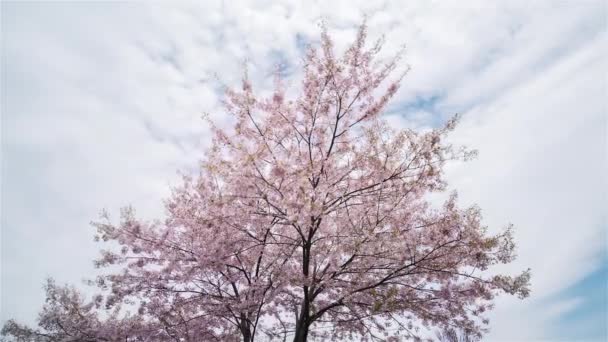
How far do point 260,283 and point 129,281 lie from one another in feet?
12.8

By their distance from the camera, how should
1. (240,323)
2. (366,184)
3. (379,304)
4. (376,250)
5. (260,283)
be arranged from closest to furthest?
(379,304) → (376,250) → (366,184) → (260,283) → (240,323)

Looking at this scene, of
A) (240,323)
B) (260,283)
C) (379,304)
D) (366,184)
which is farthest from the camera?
(240,323)

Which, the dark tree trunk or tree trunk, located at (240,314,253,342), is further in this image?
tree trunk, located at (240,314,253,342)

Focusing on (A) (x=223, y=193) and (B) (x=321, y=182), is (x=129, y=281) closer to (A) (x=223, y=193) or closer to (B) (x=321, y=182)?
(A) (x=223, y=193)

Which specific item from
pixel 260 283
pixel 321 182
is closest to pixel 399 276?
pixel 321 182

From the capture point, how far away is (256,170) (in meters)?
9.39

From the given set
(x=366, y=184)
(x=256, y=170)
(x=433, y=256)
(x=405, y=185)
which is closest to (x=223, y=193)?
(x=256, y=170)

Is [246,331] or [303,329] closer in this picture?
[303,329]

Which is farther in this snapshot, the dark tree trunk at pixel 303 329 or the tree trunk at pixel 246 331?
the tree trunk at pixel 246 331

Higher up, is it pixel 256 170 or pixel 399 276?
pixel 256 170

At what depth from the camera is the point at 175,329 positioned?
11398mm

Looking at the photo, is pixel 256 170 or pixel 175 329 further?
pixel 175 329

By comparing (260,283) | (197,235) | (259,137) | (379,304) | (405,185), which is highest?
(259,137)

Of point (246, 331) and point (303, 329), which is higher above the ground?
point (246, 331)
